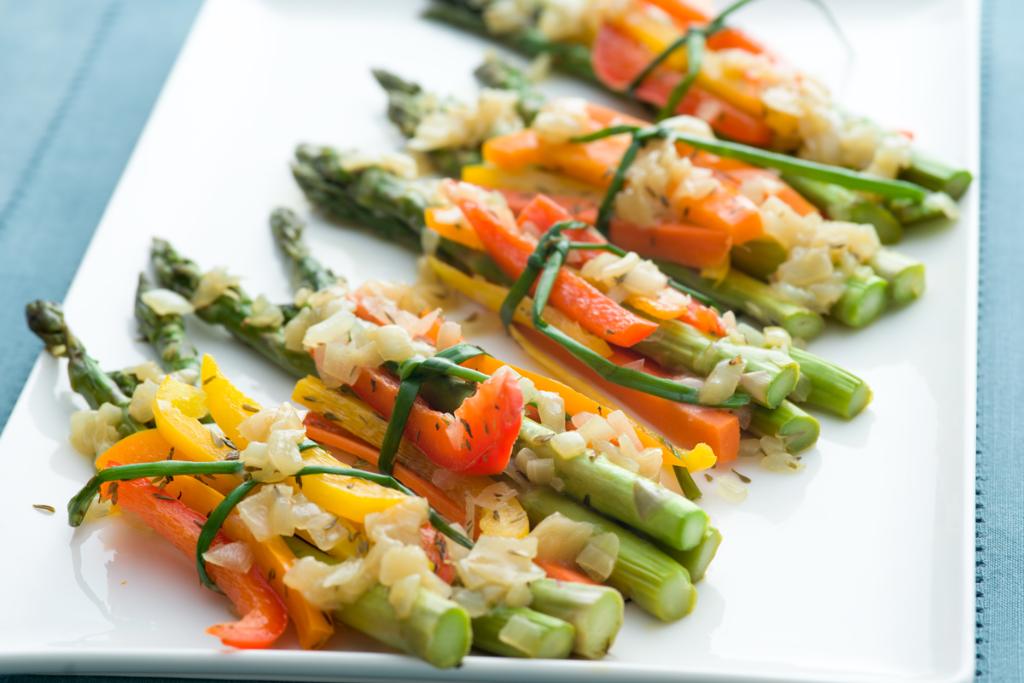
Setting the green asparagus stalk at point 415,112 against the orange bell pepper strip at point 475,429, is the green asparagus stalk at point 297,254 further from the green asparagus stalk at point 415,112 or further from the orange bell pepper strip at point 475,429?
the orange bell pepper strip at point 475,429

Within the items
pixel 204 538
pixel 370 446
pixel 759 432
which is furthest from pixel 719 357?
pixel 204 538

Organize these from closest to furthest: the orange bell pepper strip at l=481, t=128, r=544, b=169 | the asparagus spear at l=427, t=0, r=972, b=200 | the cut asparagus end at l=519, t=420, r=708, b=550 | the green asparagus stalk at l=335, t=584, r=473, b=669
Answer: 1. the green asparagus stalk at l=335, t=584, r=473, b=669
2. the cut asparagus end at l=519, t=420, r=708, b=550
3. the orange bell pepper strip at l=481, t=128, r=544, b=169
4. the asparagus spear at l=427, t=0, r=972, b=200

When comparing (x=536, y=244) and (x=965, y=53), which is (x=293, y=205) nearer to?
(x=536, y=244)

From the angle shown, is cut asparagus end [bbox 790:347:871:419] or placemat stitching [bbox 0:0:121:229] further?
placemat stitching [bbox 0:0:121:229]

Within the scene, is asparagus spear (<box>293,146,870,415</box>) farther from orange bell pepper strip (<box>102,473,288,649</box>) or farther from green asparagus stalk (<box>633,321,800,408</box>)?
orange bell pepper strip (<box>102,473,288,649</box>)

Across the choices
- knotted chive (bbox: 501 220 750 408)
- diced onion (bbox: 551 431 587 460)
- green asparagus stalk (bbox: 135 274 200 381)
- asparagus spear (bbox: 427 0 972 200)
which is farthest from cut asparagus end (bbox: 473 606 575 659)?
asparagus spear (bbox: 427 0 972 200)

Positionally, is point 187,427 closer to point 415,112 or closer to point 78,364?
point 78,364
